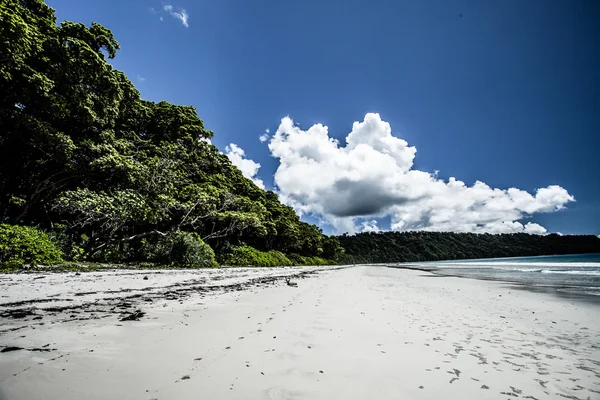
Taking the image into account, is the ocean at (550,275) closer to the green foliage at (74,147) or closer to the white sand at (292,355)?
the white sand at (292,355)

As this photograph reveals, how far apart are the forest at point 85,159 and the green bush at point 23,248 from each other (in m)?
0.04

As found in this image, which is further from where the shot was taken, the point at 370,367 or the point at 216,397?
the point at 370,367

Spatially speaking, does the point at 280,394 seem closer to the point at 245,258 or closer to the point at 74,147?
the point at 74,147

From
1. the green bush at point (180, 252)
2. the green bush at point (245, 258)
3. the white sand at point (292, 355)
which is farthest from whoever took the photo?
the green bush at point (245, 258)

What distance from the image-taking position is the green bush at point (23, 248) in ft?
32.9

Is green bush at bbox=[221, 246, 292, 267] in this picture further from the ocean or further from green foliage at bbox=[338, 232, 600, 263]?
green foliage at bbox=[338, 232, 600, 263]

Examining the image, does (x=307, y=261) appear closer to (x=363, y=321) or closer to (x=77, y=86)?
(x=77, y=86)

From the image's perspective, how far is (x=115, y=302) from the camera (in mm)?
5531

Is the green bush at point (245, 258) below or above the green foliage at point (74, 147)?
below

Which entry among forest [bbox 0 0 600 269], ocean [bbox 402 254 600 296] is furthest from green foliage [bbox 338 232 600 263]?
forest [bbox 0 0 600 269]

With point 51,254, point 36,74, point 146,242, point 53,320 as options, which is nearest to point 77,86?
point 36,74

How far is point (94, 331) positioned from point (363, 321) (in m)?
4.04

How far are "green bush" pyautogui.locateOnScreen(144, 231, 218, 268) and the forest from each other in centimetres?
8

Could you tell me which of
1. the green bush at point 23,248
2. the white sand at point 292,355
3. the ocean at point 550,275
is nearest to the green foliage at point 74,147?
the green bush at point 23,248
